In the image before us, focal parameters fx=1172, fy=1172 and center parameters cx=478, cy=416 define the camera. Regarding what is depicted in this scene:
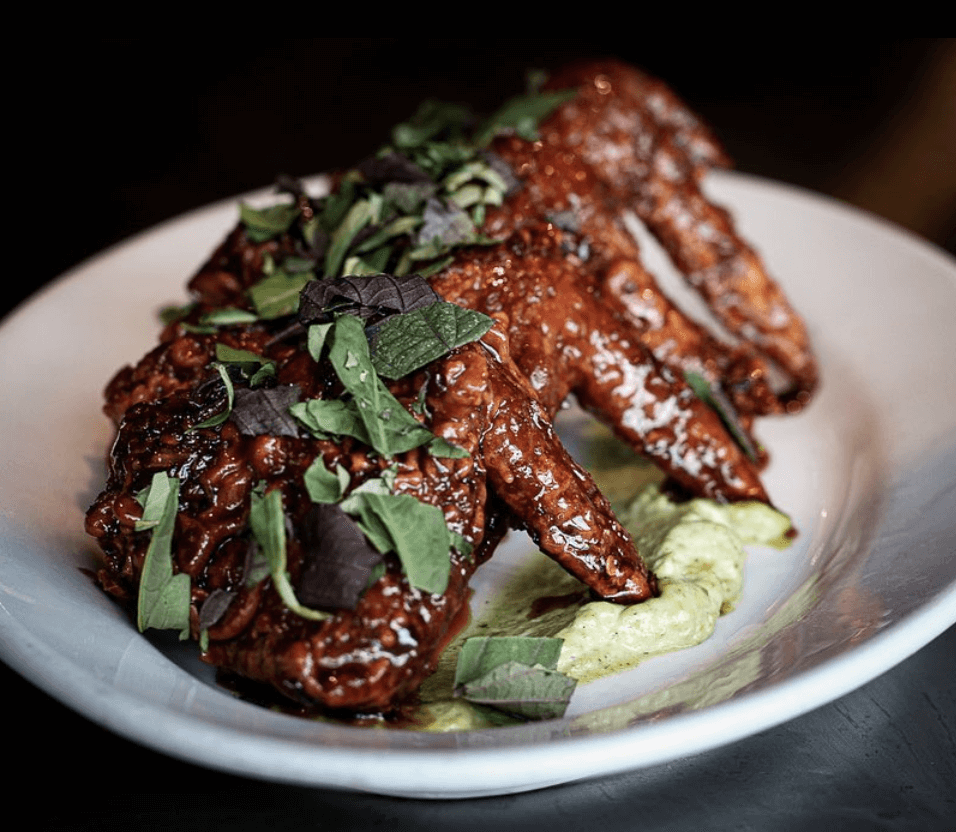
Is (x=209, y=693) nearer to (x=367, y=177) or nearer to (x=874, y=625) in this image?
(x=874, y=625)

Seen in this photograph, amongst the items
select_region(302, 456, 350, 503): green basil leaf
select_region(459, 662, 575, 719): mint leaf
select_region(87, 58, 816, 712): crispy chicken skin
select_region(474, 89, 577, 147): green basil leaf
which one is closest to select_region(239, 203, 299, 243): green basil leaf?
select_region(87, 58, 816, 712): crispy chicken skin

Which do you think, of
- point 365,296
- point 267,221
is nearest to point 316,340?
point 365,296

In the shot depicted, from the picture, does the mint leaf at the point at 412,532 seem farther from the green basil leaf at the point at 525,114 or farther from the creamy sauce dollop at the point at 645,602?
the green basil leaf at the point at 525,114

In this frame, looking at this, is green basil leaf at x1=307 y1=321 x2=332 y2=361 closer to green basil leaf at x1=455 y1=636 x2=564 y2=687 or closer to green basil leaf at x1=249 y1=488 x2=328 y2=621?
green basil leaf at x1=249 y1=488 x2=328 y2=621

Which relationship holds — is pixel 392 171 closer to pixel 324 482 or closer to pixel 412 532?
pixel 324 482

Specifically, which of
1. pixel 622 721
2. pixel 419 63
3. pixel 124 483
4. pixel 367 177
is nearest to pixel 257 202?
pixel 367 177

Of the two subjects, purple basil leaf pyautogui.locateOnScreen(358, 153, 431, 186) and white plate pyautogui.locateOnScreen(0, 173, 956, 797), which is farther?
purple basil leaf pyautogui.locateOnScreen(358, 153, 431, 186)
